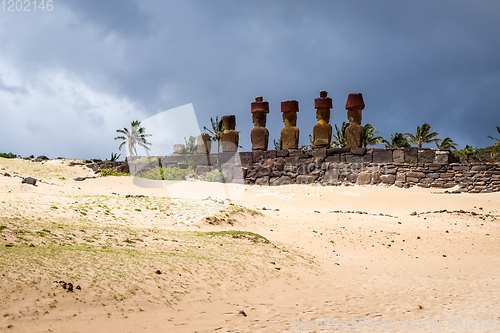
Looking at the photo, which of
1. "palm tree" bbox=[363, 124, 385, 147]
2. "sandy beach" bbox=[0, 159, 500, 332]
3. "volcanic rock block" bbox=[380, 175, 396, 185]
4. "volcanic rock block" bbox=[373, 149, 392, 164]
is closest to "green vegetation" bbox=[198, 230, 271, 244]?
"sandy beach" bbox=[0, 159, 500, 332]

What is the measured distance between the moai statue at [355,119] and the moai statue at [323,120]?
999mm

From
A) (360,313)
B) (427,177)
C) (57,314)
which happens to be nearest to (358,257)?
(360,313)

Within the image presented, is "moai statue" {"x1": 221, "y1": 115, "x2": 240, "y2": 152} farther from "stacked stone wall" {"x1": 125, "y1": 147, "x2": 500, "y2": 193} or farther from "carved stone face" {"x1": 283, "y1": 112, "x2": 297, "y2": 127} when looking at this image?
"carved stone face" {"x1": 283, "y1": 112, "x2": 297, "y2": 127}

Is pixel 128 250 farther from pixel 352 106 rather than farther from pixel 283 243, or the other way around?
pixel 352 106

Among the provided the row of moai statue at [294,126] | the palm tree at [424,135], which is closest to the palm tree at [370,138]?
the palm tree at [424,135]

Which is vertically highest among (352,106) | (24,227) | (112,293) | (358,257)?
(352,106)

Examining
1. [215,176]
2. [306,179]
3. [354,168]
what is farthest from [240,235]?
[215,176]

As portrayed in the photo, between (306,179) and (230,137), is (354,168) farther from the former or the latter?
Answer: (230,137)

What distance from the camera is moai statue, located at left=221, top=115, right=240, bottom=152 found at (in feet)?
62.6

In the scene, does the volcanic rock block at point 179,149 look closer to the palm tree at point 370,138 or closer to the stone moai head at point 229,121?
the stone moai head at point 229,121

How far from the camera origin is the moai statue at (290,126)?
1820 cm

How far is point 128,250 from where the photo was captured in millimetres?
5234

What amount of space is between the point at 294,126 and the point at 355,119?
3.00 metres

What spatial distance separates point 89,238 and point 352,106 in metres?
13.9
